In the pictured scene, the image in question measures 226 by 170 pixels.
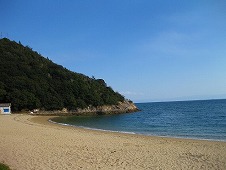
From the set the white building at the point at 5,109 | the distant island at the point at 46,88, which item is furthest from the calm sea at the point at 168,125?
the distant island at the point at 46,88

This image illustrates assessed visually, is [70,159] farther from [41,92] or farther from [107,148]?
[41,92]

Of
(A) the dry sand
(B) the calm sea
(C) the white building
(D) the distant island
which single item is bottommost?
(B) the calm sea

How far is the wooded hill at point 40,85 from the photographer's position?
8194cm

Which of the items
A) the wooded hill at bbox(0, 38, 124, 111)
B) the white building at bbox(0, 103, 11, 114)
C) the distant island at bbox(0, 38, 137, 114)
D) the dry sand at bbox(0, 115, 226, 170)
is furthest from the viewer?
the distant island at bbox(0, 38, 137, 114)

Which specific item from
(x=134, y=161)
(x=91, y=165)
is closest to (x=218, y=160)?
(x=134, y=161)

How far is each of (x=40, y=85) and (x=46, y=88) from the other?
215 cm

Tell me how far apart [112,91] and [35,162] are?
332ft

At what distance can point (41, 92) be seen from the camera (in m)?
87.8

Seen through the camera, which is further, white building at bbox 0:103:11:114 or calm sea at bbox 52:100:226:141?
white building at bbox 0:103:11:114

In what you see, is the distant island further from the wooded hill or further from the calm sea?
the calm sea

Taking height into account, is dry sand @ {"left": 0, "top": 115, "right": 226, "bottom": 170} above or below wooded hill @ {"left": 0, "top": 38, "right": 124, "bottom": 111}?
below

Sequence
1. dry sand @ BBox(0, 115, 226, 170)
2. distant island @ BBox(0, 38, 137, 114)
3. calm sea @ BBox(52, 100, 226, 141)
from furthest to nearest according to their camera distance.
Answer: distant island @ BBox(0, 38, 137, 114), calm sea @ BBox(52, 100, 226, 141), dry sand @ BBox(0, 115, 226, 170)

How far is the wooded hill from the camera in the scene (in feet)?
269

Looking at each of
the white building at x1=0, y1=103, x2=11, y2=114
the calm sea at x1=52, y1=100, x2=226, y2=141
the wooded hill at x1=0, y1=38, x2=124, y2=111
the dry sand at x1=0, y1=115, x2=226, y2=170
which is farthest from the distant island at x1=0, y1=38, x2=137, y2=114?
the dry sand at x1=0, y1=115, x2=226, y2=170
